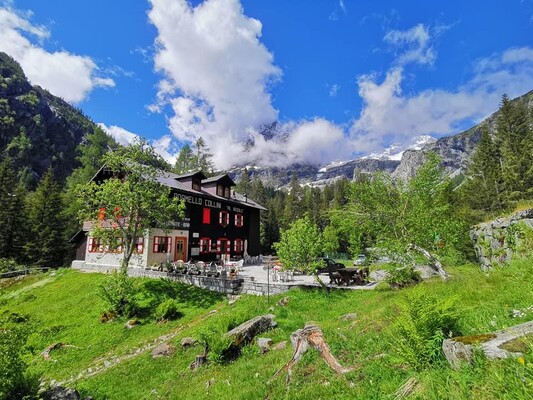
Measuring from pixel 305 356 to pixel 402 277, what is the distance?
10380 millimetres

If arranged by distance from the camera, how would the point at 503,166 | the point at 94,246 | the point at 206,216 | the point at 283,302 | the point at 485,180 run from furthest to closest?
the point at 485,180, the point at 503,166, the point at 206,216, the point at 94,246, the point at 283,302

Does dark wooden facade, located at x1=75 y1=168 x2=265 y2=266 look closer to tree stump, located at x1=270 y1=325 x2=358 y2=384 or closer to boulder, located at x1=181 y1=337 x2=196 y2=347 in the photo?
boulder, located at x1=181 y1=337 x2=196 y2=347

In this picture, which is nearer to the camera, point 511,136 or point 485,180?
point 511,136

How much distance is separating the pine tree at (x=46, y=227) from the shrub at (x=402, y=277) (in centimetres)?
4522

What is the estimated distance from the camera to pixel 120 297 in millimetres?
19594

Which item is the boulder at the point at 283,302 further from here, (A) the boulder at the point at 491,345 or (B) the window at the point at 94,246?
(B) the window at the point at 94,246

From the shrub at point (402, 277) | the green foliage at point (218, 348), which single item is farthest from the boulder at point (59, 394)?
the shrub at point (402, 277)

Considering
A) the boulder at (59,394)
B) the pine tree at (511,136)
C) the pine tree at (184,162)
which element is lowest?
the boulder at (59,394)

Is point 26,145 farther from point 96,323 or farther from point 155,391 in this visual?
point 155,391

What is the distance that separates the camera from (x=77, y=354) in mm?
15188

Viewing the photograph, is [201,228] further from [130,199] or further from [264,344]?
[264,344]

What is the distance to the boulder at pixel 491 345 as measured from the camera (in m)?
3.67

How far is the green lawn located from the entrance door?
29.9 feet

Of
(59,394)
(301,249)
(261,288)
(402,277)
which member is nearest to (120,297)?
(261,288)
